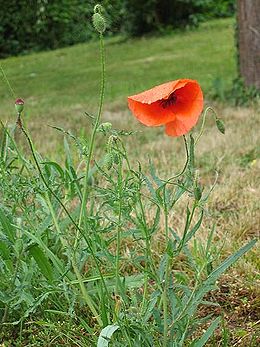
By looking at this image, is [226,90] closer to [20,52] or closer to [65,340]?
[65,340]

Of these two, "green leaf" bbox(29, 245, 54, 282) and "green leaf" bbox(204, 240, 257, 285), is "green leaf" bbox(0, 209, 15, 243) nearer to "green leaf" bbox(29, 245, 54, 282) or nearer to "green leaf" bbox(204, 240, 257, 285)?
"green leaf" bbox(29, 245, 54, 282)

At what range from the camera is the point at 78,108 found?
6.01m

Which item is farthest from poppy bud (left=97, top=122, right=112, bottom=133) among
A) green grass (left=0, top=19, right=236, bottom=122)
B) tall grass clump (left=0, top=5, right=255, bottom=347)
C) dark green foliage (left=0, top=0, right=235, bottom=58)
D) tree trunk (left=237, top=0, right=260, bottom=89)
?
dark green foliage (left=0, top=0, right=235, bottom=58)

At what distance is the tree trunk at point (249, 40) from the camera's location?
515 cm

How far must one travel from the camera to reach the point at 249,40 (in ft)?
17.3

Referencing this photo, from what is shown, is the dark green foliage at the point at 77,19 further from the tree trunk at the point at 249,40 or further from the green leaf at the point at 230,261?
the green leaf at the point at 230,261

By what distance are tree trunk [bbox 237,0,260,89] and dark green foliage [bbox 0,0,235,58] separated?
6.96 m

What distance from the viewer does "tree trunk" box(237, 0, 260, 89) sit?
203 inches

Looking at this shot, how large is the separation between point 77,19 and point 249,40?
30.0 feet

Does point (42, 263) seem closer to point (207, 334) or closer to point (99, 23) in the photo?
point (207, 334)

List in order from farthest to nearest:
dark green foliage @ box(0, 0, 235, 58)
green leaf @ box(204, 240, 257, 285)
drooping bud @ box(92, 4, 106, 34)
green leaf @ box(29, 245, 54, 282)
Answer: dark green foliage @ box(0, 0, 235, 58), green leaf @ box(29, 245, 54, 282), green leaf @ box(204, 240, 257, 285), drooping bud @ box(92, 4, 106, 34)

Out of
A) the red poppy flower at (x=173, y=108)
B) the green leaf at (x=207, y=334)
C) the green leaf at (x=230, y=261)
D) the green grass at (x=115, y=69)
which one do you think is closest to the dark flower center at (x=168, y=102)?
the red poppy flower at (x=173, y=108)

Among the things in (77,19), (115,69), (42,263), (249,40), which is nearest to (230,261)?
(42,263)

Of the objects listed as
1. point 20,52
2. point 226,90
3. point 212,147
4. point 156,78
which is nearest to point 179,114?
point 212,147
